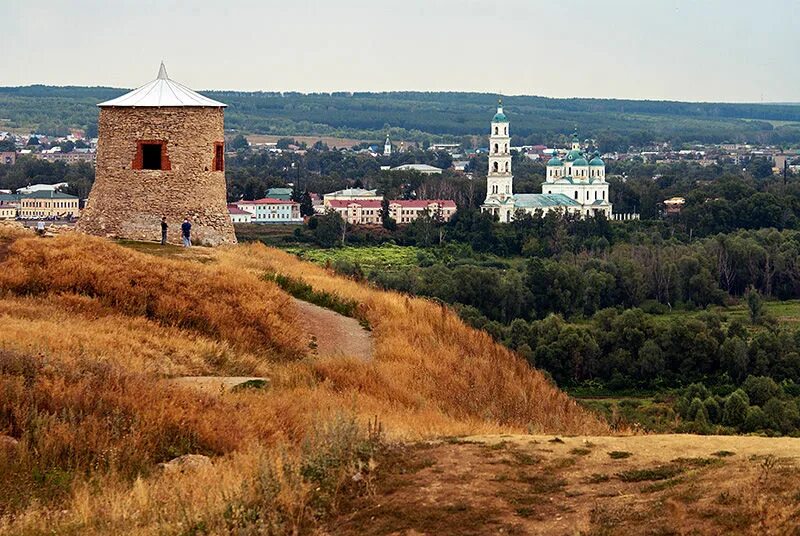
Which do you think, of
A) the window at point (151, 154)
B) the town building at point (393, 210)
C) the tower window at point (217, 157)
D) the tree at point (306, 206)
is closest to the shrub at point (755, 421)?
the tower window at point (217, 157)

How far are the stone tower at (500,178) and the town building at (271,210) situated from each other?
494 inches

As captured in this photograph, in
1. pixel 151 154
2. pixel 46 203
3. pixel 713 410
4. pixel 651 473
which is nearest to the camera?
pixel 651 473

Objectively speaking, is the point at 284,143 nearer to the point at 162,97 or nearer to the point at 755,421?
Answer: the point at 755,421

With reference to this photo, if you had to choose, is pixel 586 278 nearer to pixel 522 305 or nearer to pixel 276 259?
pixel 522 305

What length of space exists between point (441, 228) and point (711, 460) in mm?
77104

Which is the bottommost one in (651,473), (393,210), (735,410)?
(393,210)

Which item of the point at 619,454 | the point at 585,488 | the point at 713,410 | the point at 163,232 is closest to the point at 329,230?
the point at 713,410

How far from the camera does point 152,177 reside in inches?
752

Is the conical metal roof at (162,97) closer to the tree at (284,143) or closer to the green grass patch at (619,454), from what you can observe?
the green grass patch at (619,454)

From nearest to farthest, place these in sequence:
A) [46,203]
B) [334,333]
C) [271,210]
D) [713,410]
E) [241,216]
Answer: [334,333] < [713,410] < [46,203] < [241,216] < [271,210]

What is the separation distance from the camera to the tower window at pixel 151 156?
1916 cm

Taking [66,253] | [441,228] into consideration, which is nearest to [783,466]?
[66,253]

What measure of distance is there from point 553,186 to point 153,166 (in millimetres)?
88958

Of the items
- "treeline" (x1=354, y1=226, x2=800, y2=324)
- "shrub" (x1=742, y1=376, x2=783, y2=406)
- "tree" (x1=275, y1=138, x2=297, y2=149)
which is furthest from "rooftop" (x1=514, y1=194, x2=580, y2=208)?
"tree" (x1=275, y1=138, x2=297, y2=149)
